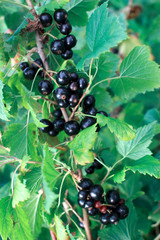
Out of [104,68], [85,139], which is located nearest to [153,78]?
[104,68]

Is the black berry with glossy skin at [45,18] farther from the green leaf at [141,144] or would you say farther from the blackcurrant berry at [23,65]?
the green leaf at [141,144]

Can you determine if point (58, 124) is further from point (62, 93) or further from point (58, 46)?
point (58, 46)

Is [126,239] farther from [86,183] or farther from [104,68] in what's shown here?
[104,68]

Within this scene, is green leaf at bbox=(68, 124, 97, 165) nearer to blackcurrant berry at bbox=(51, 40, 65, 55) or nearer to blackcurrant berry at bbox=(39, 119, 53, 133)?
blackcurrant berry at bbox=(39, 119, 53, 133)

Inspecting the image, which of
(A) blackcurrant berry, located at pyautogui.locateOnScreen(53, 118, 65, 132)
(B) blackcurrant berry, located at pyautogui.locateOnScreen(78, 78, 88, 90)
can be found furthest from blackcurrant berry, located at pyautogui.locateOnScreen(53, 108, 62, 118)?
(B) blackcurrant berry, located at pyautogui.locateOnScreen(78, 78, 88, 90)

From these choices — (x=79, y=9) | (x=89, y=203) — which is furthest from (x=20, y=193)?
(x=79, y=9)
